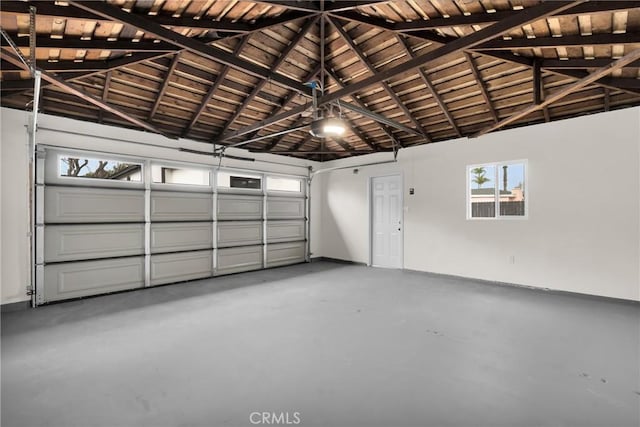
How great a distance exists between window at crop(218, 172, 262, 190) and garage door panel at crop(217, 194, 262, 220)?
0.81 ft

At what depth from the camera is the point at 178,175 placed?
18.8 ft

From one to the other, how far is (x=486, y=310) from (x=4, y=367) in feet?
16.9

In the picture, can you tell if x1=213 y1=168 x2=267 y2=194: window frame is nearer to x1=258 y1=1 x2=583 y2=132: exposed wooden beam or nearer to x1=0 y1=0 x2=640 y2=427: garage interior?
x1=0 y1=0 x2=640 y2=427: garage interior

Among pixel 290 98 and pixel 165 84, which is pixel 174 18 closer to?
pixel 165 84

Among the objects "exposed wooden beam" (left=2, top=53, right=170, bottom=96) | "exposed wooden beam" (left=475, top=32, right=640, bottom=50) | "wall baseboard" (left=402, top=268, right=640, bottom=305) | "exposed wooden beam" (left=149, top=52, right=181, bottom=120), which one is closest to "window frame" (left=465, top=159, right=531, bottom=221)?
"wall baseboard" (left=402, top=268, right=640, bottom=305)

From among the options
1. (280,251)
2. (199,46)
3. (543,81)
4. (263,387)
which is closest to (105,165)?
(199,46)

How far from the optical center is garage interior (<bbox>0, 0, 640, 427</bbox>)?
87.6 inches

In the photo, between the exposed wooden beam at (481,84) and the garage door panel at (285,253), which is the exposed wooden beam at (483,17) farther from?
the garage door panel at (285,253)

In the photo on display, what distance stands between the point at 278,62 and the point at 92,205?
12.2 feet

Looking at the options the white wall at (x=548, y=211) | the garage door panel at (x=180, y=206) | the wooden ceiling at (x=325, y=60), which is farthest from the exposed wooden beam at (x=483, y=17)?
the garage door panel at (x=180, y=206)

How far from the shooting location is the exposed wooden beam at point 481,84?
409 centimetres

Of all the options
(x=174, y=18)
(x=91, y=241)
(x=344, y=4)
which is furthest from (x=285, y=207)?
(x=344, y=4)

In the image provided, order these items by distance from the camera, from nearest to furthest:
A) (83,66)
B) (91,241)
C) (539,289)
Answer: (83,66) < (91,241) < (539,289)

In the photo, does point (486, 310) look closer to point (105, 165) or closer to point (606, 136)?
point (606, 136)
